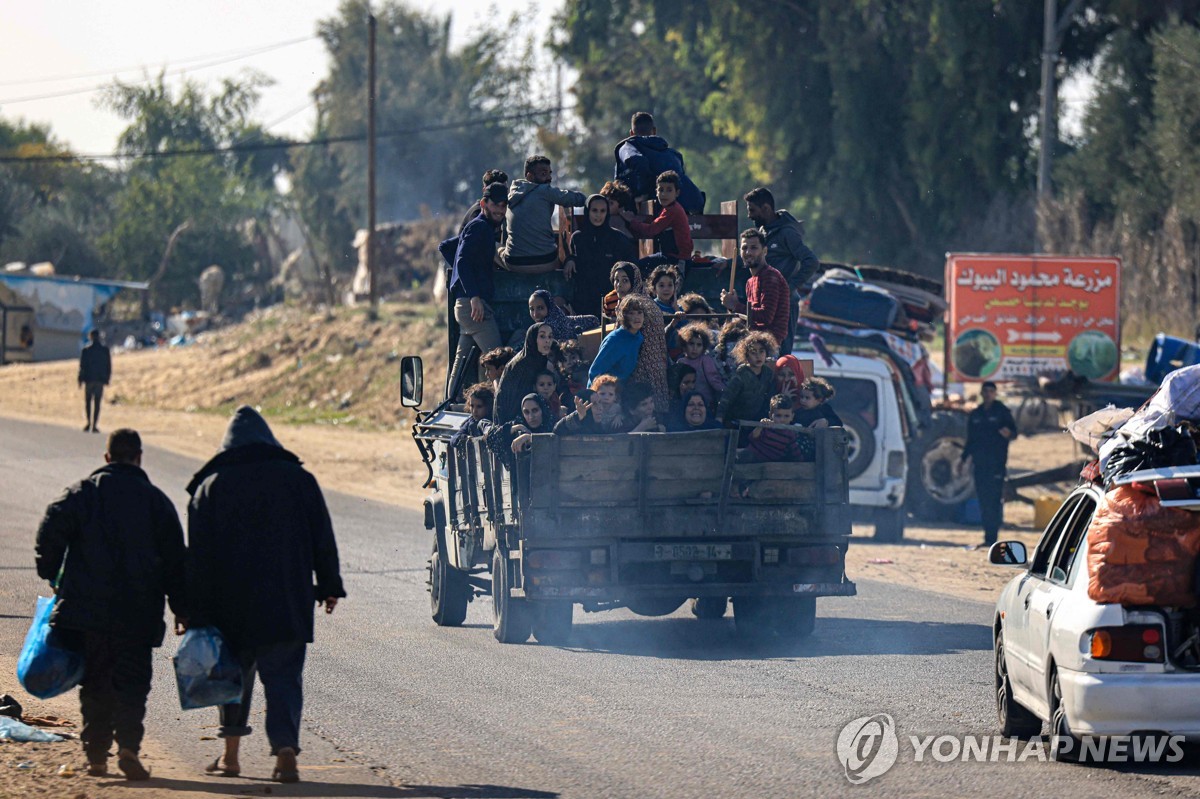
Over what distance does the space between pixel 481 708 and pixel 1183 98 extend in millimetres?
34038

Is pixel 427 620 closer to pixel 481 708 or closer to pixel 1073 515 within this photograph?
pixel 481 708

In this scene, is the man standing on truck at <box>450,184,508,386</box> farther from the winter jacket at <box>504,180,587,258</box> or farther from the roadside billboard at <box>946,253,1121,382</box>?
the roadside billboard at <box>946,253,1121,382</box>

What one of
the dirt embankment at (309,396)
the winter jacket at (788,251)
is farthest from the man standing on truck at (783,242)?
the dirt embankment at (309,396)

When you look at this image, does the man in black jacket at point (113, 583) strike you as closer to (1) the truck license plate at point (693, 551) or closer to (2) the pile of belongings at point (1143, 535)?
(2) the pile of belongings at point (1143, 535)

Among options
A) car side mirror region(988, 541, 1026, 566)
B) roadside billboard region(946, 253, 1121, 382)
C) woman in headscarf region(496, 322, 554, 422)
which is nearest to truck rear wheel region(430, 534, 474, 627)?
woman in headscarf region(496, 322, 554, 422)

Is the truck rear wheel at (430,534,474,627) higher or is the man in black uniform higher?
the man in black uniform

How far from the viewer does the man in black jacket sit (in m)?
7.02

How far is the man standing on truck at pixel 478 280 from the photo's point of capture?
12.7 metres

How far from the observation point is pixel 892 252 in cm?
4912

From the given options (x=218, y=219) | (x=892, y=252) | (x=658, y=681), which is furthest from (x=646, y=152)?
(x=218, y=219)

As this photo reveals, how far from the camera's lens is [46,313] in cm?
5316

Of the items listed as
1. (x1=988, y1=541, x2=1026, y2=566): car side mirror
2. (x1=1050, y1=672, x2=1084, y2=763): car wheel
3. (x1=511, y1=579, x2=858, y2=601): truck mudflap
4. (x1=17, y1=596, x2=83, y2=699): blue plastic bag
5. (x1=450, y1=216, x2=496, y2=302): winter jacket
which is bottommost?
(x1=1050, y1=672, x2=1084, y2=763): car wheel

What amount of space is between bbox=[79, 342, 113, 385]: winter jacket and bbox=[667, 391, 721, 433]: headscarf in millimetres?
20074

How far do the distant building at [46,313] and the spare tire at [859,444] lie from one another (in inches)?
1528
